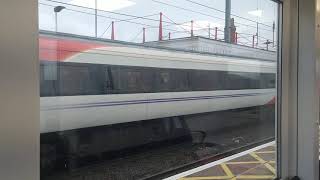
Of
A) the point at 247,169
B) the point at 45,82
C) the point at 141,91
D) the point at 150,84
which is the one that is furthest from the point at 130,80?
the point at 45,82

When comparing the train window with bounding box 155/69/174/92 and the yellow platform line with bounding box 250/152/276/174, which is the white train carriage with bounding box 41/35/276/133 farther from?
the yellow platform line with bounding box 250/152/276/174

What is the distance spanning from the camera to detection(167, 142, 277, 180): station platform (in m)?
2.60

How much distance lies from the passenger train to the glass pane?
0.04 ft

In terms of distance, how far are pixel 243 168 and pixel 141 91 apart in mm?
1614

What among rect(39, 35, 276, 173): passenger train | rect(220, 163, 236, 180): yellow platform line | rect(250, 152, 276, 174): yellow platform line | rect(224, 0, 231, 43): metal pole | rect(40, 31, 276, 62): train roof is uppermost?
rect(224, 0, 231, 43): metal pole

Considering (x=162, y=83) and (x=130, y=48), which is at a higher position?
(x=130, y=48)

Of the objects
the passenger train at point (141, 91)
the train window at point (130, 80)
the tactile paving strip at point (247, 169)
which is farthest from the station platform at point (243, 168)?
the train window at point (130, 80)

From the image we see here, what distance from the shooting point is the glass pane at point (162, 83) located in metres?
2.90

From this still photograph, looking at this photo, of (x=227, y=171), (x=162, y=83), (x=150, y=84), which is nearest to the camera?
(x=227, y=171)

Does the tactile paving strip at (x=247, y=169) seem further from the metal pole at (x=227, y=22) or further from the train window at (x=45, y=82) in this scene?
the train window at (x=45, y=82)

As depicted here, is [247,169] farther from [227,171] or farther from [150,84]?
[150,84]

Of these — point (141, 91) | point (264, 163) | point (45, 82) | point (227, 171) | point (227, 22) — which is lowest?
point (227, 171)

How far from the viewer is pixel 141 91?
4020mm

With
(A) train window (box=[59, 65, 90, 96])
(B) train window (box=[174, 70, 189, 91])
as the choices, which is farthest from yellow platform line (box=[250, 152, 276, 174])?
(A) train window (box=[59, 65, 90, 96])
